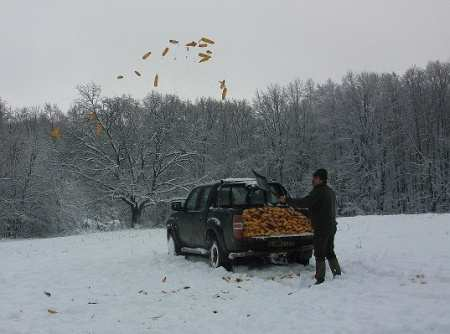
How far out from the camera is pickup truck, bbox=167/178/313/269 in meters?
10.3

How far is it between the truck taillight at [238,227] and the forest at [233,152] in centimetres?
2818

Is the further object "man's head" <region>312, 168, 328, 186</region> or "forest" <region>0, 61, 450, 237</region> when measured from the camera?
"forest" <region>0, 61, 450, 237</region>

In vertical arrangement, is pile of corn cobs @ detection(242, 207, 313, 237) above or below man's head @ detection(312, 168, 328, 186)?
below

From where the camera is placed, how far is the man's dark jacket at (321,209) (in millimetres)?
9141

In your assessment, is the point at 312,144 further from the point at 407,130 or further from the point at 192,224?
the point at 192,224

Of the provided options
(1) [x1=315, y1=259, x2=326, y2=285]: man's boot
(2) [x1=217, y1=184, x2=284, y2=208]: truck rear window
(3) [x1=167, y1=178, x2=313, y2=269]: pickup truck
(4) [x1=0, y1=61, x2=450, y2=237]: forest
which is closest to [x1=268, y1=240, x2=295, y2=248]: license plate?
(3) [x1=167, y1=178, x2=313, y2=269]: pickup truck

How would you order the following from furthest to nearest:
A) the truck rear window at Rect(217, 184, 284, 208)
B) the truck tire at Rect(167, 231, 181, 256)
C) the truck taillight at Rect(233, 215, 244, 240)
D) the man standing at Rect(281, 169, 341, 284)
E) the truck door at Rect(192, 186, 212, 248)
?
1. the truck tire at Rect(167, 231, 181, 256)
2. the truck door at Rect(192, 186, 212, 248)
3. the truck rear window at Rect(217, 184, 284, 208)
4. the truck taillight at Rect(233, 215, 244, 240)
5. the man standing at Rect(281, 169, 341, 284)

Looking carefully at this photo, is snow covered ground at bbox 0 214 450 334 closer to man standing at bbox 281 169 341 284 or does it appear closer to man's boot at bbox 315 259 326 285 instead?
man's boot at bbox 315 259 326 285

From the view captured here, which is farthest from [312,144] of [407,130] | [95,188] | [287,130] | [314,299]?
[314,299]

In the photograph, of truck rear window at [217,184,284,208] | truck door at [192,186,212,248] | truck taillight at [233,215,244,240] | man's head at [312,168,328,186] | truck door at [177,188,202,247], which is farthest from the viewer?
truck door at [177,188,202,247]

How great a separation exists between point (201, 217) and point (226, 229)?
4.84ft

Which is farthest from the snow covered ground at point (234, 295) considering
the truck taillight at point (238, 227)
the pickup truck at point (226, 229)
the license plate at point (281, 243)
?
the truck taillight at point (238, 227)

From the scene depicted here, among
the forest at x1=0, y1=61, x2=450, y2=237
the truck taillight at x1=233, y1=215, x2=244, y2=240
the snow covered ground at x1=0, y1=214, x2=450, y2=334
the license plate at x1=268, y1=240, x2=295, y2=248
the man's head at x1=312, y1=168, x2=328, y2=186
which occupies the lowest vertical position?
the snow covered ground at x1=0, y1=214, x2=450, y2=334

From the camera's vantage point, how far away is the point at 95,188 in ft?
130
